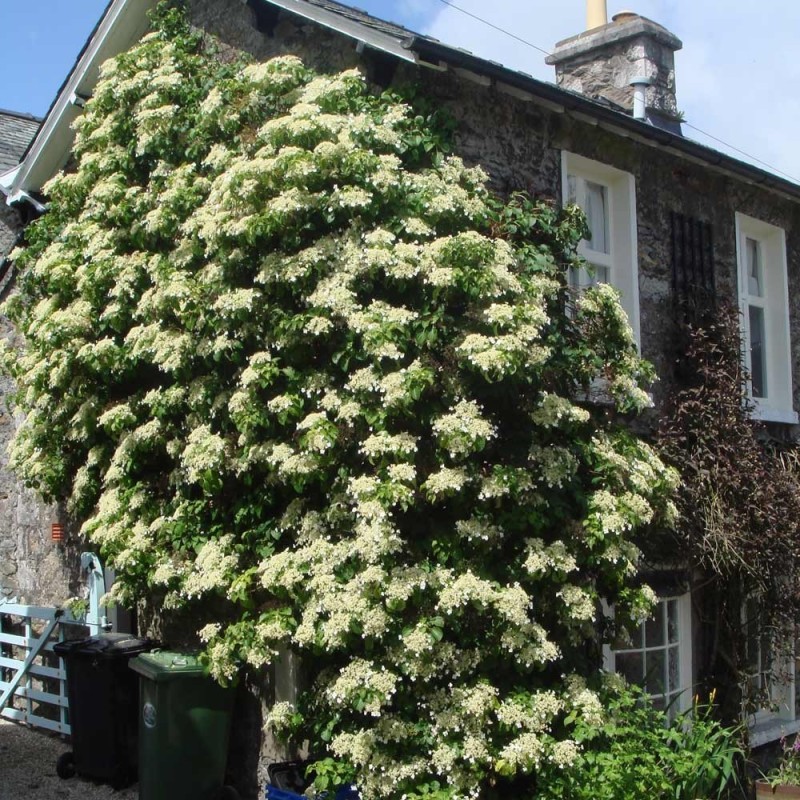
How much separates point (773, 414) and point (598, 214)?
2666mm

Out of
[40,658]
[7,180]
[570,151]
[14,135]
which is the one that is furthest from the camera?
[14,135]

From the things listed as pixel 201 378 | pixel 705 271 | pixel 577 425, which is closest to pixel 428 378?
pixel 577 425

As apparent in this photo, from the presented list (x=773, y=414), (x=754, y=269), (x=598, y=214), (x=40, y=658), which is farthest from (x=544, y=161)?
(x=40, y=658)

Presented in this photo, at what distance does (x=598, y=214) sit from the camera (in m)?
9.12

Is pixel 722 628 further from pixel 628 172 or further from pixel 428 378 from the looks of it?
pixel 428 378

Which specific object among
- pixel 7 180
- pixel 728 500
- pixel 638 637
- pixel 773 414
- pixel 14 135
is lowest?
pixel 638 637

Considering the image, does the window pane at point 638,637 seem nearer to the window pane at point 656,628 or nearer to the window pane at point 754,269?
the window pane at point 656,628

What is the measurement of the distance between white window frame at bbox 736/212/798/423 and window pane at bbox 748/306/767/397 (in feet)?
0.10

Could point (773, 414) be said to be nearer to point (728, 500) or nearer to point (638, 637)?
point (728, 500)

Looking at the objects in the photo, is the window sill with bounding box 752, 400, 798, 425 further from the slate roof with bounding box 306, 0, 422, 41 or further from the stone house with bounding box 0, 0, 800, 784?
the slate roof with bounding box 306, 0, 422, 41

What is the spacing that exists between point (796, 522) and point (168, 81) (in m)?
6.00

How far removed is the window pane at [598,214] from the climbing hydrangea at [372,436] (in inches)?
51.5

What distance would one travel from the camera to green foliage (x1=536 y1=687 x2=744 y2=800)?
5883 millimetres

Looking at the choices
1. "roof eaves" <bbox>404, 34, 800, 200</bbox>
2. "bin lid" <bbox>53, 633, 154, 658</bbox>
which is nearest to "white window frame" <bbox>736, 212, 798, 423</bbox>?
"roof eaves" <bbox>404, 34, 800, 200</bbox>
